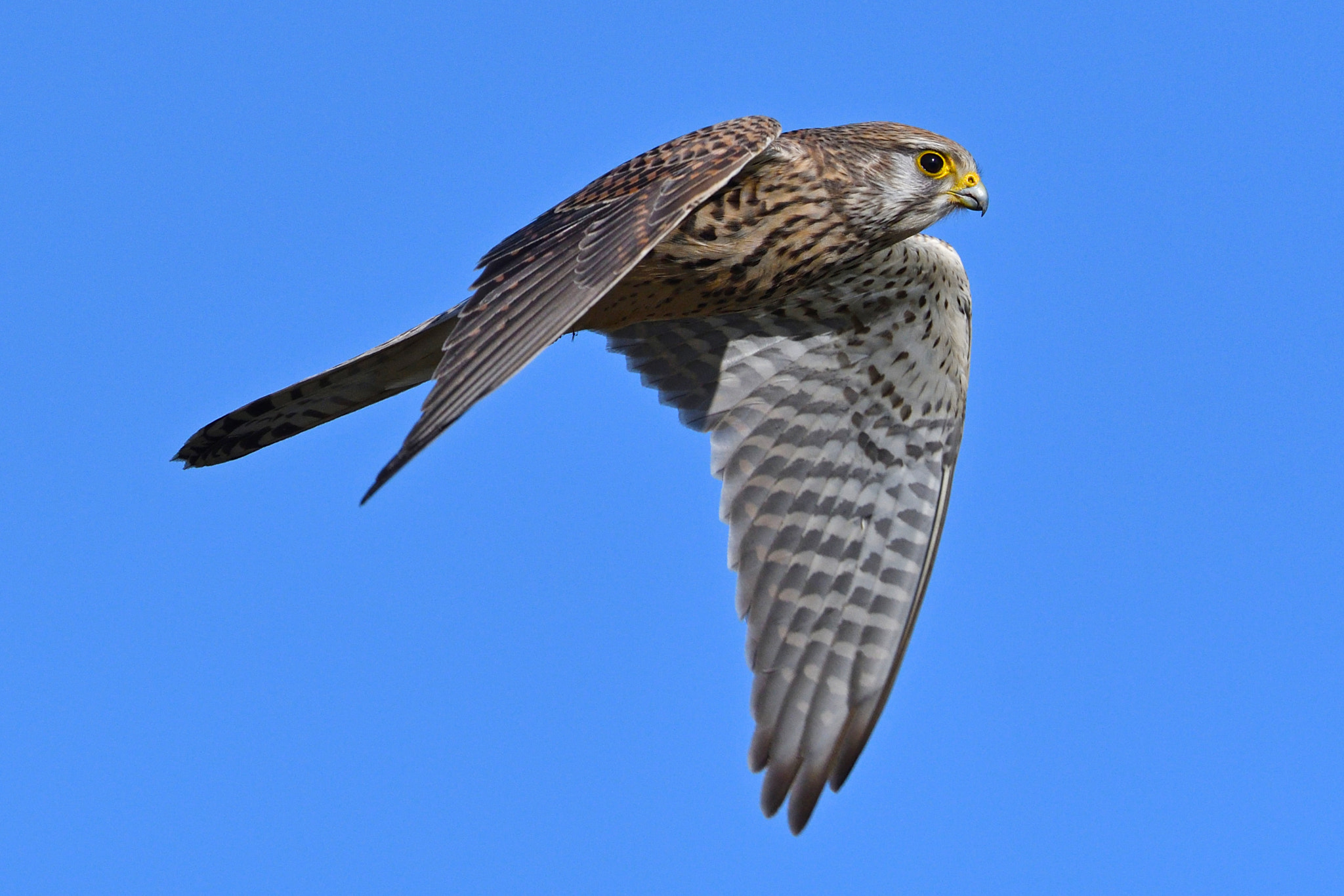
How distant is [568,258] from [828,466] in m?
2.61

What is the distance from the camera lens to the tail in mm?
6094

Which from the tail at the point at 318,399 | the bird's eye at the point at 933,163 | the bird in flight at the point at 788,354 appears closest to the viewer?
the bird in flight at the point at 788,354

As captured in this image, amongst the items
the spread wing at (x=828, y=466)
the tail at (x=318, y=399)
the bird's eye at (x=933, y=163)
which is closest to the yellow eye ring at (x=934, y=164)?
the bird's eye at (x=933, y=163)

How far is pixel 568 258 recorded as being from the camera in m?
5.30

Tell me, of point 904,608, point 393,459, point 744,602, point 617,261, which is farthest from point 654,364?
point 393,459

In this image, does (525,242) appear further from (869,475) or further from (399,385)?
Result: (869,475)

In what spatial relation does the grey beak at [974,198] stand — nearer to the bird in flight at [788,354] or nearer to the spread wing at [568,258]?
the bird in flight at [788,354]

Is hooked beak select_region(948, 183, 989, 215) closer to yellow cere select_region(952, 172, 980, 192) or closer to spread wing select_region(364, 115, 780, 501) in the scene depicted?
yellow cere select_region(952, 172, 980, 192)

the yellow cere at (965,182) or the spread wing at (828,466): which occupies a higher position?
the yellow cere at (965,182)

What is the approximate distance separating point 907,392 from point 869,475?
0.43 metres

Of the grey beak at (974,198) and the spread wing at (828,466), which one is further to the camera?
the spread wing at (828,466)

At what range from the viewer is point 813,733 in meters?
6.95

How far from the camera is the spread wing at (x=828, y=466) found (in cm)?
711

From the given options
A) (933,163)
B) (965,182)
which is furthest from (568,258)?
(965,182)
